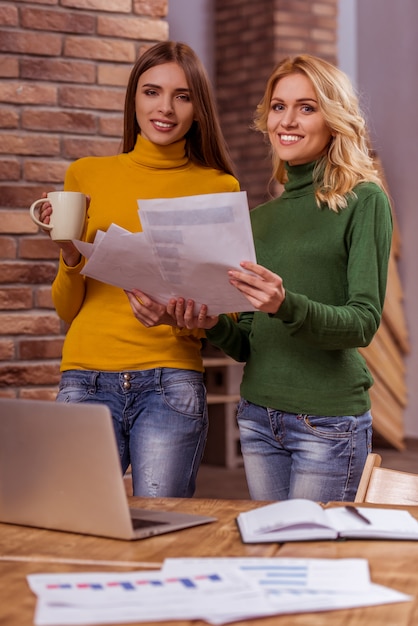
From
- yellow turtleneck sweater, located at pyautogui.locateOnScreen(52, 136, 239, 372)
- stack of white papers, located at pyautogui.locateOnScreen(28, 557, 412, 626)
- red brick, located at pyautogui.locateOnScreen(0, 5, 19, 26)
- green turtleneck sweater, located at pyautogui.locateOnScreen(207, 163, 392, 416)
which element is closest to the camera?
stack of white papers, located at pyautogui.locateOnScreen(28, 557, 412, 626)

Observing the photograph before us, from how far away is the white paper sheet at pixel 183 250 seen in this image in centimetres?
159

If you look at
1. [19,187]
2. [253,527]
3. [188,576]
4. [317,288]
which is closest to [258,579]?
[188,576]

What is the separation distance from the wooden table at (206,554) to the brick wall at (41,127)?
1387mm

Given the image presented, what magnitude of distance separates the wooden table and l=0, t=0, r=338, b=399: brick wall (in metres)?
1.39

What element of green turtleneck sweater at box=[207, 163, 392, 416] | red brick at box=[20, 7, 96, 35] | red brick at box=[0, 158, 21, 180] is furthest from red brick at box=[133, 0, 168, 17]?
green turtleneck sweater at box=[207, 163, 392, 416]

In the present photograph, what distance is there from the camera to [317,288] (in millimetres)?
1982

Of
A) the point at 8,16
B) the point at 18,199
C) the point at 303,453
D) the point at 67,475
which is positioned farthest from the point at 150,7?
the point at 67,475

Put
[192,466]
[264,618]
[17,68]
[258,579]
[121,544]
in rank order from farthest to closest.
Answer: [17,68] → [192,466] → [121,544] → [258,579] → [264,618]

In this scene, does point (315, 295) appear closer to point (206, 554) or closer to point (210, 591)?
point (206, 554)

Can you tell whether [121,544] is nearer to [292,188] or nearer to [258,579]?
[258,579]

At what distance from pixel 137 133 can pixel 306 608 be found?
1474 millimetres

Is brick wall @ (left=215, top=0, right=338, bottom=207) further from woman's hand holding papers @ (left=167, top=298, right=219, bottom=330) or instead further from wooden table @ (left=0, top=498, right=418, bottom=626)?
wooden table @ (left=0, top=498, right=418, bottom=626)

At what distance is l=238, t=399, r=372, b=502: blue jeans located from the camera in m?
1.94

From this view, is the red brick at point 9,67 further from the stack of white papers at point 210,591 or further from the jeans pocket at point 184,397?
the stack of white papers at point 210,591
